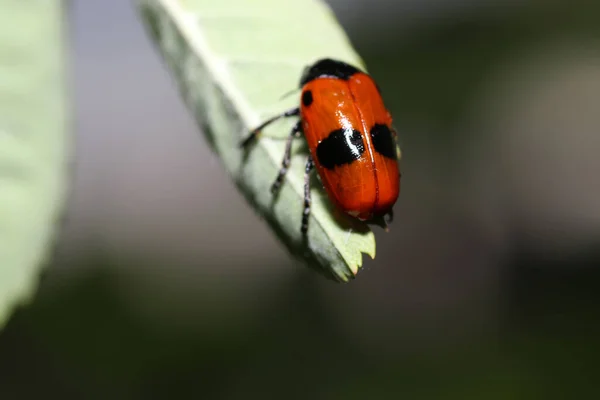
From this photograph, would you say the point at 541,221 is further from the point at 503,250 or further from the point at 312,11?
the point at 312,11

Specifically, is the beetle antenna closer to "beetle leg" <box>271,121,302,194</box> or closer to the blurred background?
"beetle leg" <box>271,121,302,194</box>

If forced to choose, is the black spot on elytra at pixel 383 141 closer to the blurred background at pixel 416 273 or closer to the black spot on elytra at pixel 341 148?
the black spot on elytra at pixel 341 148

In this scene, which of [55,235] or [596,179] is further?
[596,179]

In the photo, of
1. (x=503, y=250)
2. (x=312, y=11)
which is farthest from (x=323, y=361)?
(x=312, y=11)

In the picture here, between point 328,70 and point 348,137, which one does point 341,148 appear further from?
point 328,70

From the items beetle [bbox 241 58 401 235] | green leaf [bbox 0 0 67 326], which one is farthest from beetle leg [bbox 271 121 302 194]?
green leaf [bbox 0 0 67 326]

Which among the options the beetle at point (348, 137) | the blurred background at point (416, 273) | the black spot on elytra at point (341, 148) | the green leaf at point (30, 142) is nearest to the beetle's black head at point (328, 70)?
the beetle at point (348, 137)
